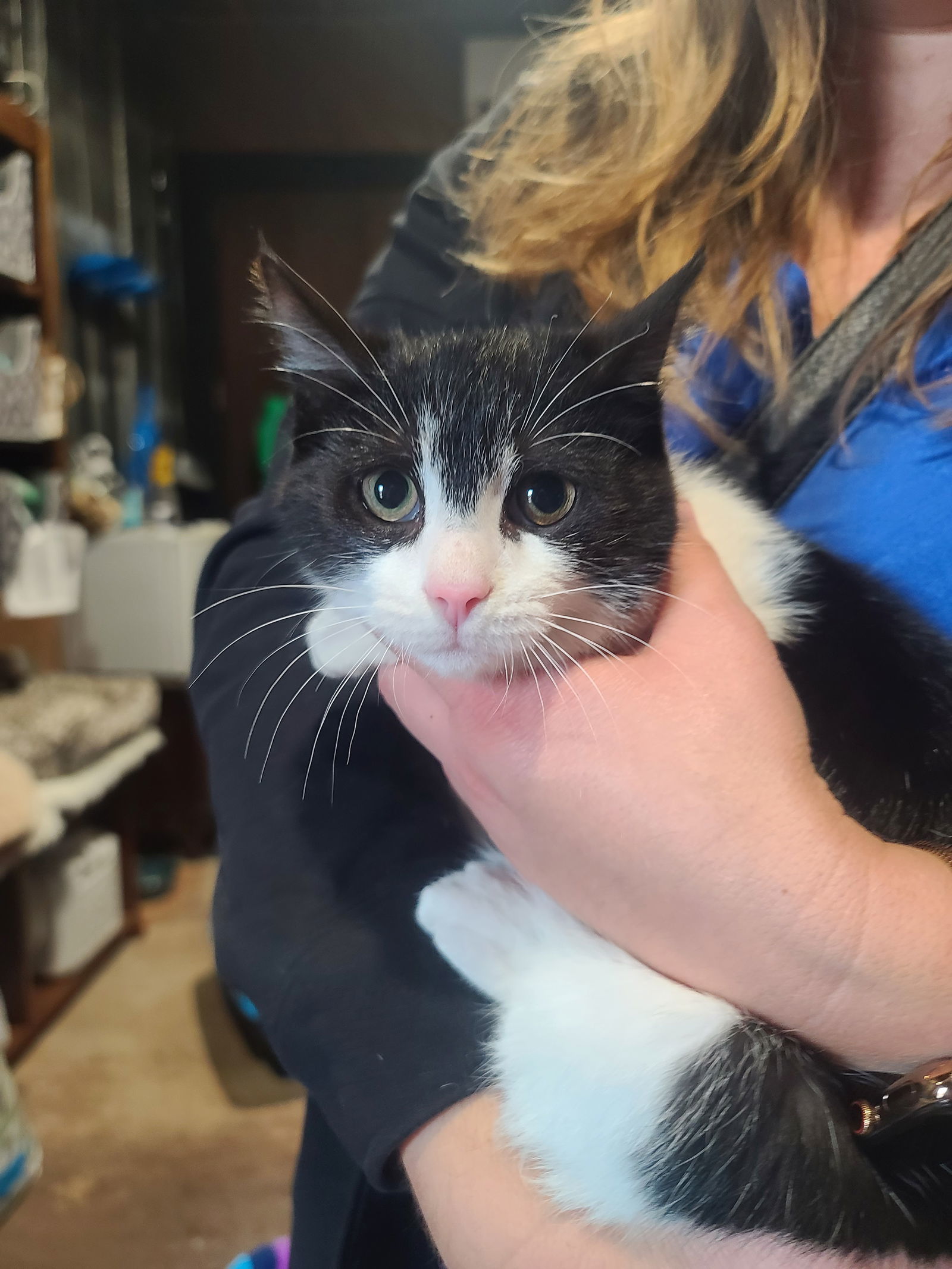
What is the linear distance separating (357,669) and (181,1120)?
1.63 meters

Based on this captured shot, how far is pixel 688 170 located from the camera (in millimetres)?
780

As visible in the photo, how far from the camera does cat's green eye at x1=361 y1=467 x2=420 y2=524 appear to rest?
66cm

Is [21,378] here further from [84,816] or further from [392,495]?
[392,495]

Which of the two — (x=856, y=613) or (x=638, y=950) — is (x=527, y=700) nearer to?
(x=638, y=950)

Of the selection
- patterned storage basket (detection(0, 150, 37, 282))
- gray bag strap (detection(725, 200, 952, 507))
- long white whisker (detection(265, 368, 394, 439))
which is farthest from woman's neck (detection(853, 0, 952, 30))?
patterned storage basket (detection(0, 150, 37, 282))

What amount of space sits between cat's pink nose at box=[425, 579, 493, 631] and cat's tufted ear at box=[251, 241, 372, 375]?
0.22 meters

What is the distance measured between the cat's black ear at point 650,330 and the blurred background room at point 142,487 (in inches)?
23.6

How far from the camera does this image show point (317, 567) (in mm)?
717

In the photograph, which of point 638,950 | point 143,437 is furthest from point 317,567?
point 143,437

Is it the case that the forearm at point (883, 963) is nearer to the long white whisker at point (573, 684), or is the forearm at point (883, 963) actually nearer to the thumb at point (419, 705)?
the long white whisker at point (573, 684)

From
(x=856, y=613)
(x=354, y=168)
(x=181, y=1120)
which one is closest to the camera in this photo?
(x=856, y=613)

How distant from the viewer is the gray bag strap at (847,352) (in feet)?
2.21

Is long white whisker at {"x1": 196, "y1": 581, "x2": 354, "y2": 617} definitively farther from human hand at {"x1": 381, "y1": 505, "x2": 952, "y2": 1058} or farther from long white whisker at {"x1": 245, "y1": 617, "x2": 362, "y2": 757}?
human hand at {"x1": 381, "y1": 505, "x2": 952, "y2": 1058}

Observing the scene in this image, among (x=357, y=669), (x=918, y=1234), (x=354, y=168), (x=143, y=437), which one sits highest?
(x=354, y=168)
